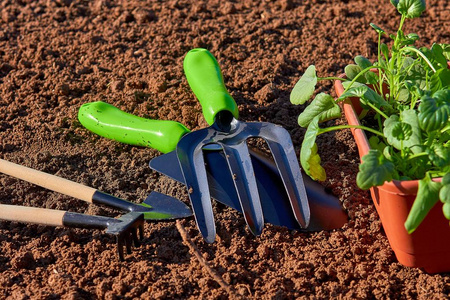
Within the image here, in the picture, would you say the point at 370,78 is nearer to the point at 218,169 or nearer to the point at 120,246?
the point at 218,169

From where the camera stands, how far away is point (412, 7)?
1.98 meters

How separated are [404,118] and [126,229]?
0.90 meters

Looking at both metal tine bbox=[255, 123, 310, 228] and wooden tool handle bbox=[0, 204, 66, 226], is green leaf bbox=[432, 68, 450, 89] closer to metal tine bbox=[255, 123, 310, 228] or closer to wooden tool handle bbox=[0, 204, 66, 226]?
metal tine bbox=[255, 123, 310, 228]

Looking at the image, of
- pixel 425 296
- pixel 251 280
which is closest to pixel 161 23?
pixel 251 280

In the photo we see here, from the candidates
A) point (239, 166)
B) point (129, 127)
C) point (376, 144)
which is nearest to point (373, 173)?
point (376, 144)

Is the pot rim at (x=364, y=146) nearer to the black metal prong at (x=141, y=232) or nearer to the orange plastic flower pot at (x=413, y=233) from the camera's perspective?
the orange plastic flower pot at (x=413, y=233)

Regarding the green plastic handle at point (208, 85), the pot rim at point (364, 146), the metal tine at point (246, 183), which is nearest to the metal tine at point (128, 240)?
the metal tine at point (246, 183)

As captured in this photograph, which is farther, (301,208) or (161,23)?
(161,23)

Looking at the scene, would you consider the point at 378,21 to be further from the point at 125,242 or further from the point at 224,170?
the point at 125,242

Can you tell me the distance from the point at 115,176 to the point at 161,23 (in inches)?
42.0

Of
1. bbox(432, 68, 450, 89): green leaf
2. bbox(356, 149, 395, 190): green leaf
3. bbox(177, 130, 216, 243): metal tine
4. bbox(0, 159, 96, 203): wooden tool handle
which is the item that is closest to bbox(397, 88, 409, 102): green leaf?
bbox(432, 68, 450, 89): green leaf

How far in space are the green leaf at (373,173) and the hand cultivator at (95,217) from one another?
0.71m

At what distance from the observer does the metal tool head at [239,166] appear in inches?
79.8

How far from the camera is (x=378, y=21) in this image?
304 cm
